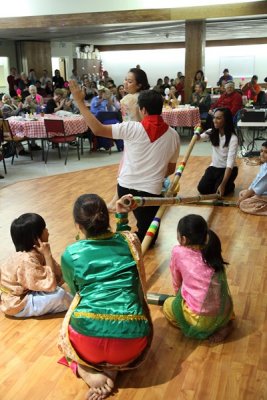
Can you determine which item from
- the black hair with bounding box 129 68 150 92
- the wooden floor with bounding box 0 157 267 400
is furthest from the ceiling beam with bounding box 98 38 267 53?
the wooden floor with bounding box 0 157 267 400

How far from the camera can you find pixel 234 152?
175 inches

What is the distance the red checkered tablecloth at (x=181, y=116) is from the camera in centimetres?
797

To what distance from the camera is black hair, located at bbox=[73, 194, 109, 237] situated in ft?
5.88

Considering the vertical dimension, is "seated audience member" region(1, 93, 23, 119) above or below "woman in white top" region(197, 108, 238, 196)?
above

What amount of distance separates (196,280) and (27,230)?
975mm

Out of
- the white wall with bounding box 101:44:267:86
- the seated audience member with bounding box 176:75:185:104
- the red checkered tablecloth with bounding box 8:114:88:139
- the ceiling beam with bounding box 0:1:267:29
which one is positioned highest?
the ceiling beam with bounding box 0:1:267:29

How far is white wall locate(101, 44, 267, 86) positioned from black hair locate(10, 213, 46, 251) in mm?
16585

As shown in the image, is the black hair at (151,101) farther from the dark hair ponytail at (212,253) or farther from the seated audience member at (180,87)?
the seated audience member at (180,87)

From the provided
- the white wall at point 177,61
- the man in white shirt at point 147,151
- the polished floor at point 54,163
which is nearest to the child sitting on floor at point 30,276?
the man in white shirt at point 147,151

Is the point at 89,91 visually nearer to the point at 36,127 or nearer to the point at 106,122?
the point at 106,122

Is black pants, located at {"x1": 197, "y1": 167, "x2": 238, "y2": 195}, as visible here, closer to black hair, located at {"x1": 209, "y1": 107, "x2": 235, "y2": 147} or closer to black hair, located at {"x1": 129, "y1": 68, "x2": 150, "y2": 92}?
black hair, located at {"x1": 209, "y1": 107, "x2": 235, "y2": 147}

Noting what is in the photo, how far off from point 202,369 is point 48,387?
71cm

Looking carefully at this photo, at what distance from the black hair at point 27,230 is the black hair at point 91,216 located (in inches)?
26.8

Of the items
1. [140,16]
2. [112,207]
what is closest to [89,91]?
[140,16]
